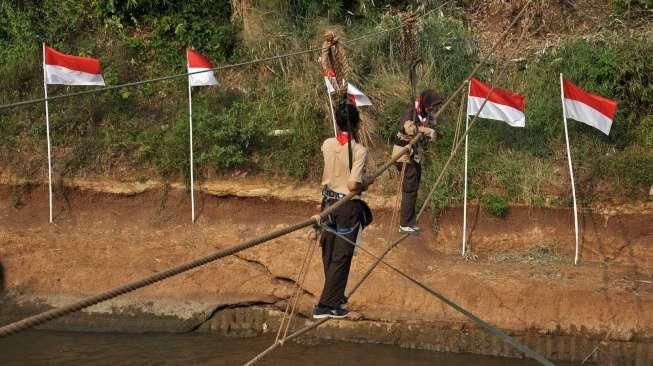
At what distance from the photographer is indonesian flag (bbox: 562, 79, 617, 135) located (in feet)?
38.4

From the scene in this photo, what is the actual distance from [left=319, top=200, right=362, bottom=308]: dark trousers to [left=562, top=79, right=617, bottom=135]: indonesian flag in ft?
18.6

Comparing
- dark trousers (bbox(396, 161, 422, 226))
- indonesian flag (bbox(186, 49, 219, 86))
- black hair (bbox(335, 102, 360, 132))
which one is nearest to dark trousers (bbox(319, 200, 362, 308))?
black hair (bbox(335, 102, 360, 132))

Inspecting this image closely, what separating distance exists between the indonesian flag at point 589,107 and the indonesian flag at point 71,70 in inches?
235

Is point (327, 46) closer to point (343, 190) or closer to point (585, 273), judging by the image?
point (343, 190)

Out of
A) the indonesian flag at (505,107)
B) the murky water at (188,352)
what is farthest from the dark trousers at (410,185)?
the indonesian flag at (505,107)

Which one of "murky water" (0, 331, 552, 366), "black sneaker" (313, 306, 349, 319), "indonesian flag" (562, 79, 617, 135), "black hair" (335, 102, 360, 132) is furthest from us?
"indonesian flag" (562, 79, 617, 135)

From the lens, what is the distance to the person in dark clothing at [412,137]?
8723 millimetres

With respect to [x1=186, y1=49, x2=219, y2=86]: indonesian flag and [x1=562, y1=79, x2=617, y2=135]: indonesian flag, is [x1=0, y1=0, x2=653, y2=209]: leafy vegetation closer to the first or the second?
[x1=186, y1=49, x2=219, y2=86]: indonesian flag

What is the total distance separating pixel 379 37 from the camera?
14.0 meters

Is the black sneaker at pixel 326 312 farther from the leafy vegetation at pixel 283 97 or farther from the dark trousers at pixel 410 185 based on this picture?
the leafy vegetation at pixel 283 97

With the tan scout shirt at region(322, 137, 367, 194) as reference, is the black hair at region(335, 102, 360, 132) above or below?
above

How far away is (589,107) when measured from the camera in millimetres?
11789

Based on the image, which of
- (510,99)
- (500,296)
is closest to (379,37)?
(510,99)

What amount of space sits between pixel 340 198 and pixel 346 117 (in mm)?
613
